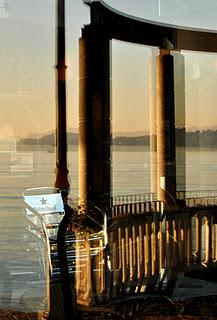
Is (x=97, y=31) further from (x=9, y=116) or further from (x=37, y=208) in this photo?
(x=37, y=208)

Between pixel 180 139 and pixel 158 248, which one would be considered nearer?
pixel 158 248

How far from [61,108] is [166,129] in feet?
3.99

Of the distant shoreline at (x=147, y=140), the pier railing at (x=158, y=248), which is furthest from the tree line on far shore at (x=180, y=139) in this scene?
the pier railing at (x=158, y=248)

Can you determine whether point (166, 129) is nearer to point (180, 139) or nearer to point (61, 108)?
point (180, 139)

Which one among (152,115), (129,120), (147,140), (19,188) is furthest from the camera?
(152,115)

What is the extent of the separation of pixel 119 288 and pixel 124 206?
0.49 meters

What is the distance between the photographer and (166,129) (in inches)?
142

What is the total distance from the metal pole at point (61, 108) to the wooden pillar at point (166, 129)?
3.31 feet

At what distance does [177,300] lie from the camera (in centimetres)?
284

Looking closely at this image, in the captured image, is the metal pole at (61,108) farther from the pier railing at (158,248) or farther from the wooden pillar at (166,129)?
the wooden pillar at (166,129)

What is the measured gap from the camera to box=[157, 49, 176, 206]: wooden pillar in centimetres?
345

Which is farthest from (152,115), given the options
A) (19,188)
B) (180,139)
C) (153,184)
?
(19,188)

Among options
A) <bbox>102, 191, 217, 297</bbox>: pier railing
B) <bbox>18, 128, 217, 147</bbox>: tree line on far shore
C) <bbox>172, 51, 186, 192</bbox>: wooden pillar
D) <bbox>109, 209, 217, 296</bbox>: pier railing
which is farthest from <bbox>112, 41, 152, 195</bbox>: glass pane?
<bbox>172, 51, 186, 192</bbox>: wooden pillar

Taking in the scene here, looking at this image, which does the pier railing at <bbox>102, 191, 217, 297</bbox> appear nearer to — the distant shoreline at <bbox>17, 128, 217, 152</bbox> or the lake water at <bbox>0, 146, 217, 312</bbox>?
the distant shoreline at <bbox>17, 128, 217, 152</bbox>
